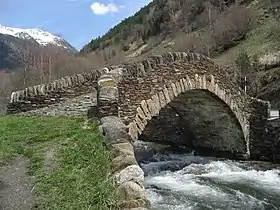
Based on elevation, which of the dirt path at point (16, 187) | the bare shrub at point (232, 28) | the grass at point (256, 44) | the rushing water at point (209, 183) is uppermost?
the bare shrub at point (232, 28)

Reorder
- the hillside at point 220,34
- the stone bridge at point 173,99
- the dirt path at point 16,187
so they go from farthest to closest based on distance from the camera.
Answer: the hillside at point 220,34
the stone bridge at point 173,99
the dirt path at point 16,187

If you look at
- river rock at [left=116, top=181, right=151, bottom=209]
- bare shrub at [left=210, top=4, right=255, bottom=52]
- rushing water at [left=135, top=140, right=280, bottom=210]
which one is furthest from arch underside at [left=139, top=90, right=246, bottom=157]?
bare shrub at [left=210, top=4, right=255, bottom=52]

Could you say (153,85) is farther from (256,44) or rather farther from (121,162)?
(256,44)

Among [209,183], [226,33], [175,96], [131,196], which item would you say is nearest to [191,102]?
[175,96]

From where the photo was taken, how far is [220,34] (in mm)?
52125

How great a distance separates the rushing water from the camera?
13.0 meters

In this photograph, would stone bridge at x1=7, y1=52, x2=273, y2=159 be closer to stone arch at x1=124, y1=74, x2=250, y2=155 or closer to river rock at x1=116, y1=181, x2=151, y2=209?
stone arch at x1=124, y1=74, x2=250, y2=155

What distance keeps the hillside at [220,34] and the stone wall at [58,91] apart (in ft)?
43.9

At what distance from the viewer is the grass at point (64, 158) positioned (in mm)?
5629

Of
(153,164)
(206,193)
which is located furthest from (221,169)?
(206,193)

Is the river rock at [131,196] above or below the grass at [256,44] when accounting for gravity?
below

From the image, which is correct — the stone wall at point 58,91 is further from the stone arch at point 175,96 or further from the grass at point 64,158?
the grass at point 64,158

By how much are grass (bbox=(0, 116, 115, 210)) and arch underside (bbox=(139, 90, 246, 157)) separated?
7949 millimetres

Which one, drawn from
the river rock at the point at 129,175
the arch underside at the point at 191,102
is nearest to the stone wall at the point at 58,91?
the arch underside at the point at 191,102
